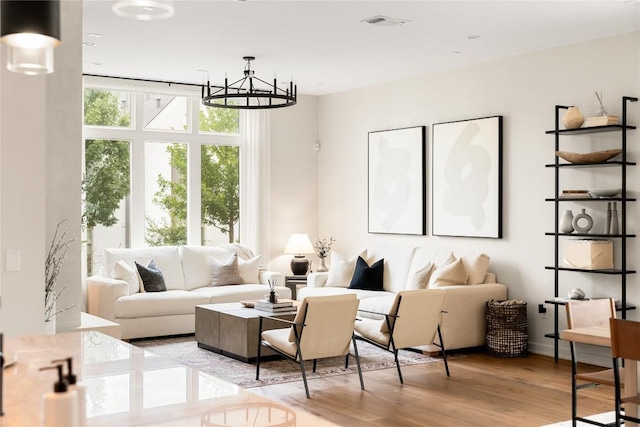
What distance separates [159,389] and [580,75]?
5769 millimetres

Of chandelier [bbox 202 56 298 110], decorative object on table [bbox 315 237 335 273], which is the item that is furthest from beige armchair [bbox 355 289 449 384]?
decorative object on table [bbox 315 237 335 273]

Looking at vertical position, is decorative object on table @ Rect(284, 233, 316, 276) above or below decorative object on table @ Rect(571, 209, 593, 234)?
Result: below

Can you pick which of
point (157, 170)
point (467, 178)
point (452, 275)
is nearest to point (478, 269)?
point (452, 275)

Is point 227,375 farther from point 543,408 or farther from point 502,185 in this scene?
point 502,185

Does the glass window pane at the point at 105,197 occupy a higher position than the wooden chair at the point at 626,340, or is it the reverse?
the glass window pane at the point at 105,197

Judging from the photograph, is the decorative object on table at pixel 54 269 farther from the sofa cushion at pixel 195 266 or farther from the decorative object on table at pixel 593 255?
the decorative object on table at pixel 593 255

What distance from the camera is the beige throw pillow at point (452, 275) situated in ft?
24.5

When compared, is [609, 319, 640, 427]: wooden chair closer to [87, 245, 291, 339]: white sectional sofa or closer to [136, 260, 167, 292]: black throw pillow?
[87, 245, 291, 339]: white sectional sofa

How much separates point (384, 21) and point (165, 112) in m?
4.12

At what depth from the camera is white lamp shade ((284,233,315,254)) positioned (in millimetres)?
9758

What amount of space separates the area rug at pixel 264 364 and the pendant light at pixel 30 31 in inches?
172

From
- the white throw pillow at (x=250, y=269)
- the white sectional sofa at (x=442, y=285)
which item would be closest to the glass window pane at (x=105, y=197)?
the white throw pillow at (x=250, y=269)

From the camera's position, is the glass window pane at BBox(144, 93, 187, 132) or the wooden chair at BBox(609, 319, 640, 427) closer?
the wooden chair at BBox(609, 319, 640, 427)

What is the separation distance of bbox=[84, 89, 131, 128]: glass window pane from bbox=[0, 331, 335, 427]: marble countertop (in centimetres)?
654
